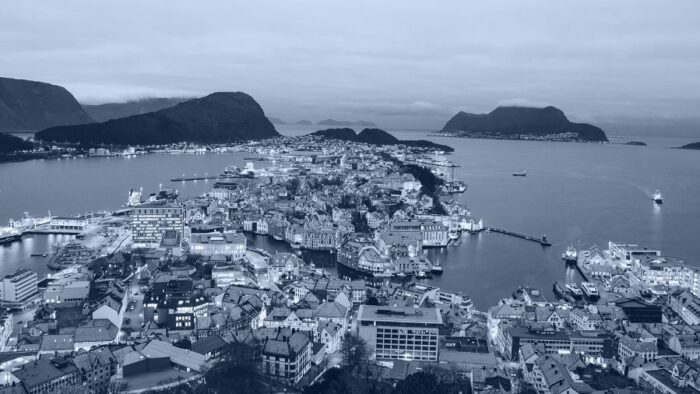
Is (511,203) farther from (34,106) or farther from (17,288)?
(34,106)

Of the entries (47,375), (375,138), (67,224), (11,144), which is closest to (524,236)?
(67,224)

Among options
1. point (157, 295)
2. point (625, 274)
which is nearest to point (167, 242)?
point (157, 295)

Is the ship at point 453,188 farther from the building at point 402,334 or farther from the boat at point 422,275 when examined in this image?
the building at point 402,334

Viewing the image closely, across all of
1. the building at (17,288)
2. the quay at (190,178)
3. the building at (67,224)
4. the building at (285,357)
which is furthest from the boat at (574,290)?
the quay at (190,178)

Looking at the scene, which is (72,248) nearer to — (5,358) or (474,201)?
(5,358)

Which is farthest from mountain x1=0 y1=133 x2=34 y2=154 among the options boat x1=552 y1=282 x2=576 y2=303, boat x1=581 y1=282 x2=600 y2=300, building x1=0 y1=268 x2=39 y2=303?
boat x1=581 y1=282 x2=600 y2=300

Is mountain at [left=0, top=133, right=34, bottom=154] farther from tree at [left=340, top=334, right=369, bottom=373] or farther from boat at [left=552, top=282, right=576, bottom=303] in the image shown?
tree at [left=340, top=334, right=369, bottom=373]

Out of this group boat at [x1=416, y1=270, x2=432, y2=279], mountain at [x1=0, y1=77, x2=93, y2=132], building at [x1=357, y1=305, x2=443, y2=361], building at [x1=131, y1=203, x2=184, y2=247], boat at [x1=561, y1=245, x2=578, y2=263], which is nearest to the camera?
building at [x1=357, y1=305, x2=443, y2=361]
